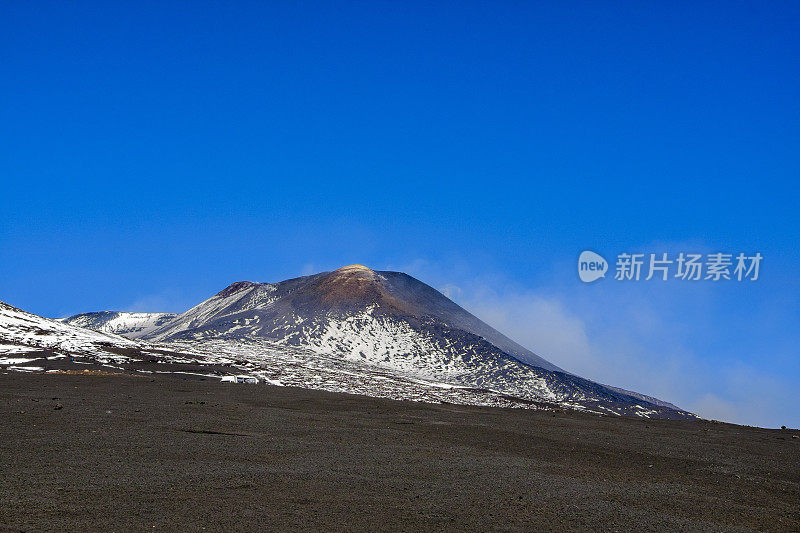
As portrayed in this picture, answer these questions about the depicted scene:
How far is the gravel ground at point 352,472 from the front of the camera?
851cm

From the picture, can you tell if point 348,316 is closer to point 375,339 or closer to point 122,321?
point 375,339

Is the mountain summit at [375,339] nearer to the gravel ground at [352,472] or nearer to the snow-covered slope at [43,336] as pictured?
the snow-covered slope at [43,336]

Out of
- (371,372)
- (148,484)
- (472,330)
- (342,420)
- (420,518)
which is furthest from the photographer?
(472,330)

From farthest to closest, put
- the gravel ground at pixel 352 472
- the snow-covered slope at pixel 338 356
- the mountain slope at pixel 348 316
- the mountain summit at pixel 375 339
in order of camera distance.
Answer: the mountain slope at pixel 348 316
the mountain summit at pixel 375 339
the snow-covered slope at pixel 338 356
the gravel ground at pixel 352 472

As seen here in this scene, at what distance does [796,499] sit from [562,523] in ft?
19.3

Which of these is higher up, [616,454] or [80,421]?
[616,454]

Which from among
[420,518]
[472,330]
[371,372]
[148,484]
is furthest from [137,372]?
[472,330]

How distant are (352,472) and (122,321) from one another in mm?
92118

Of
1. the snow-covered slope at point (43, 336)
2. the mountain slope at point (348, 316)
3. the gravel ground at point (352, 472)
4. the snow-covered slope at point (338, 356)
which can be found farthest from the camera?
the mountain slope at point (348, 316)

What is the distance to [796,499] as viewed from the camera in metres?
11.6

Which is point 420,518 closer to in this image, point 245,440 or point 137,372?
point 245,440

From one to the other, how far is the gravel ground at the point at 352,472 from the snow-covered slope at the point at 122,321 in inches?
2838

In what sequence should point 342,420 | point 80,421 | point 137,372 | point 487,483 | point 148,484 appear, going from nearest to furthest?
point 148,484 → point 487,483 → point 80,421 → point 342,420 → point 137,372

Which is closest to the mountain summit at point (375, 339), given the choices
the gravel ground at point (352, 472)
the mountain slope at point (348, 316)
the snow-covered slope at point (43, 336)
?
the mountain slope at point (348, 316)
